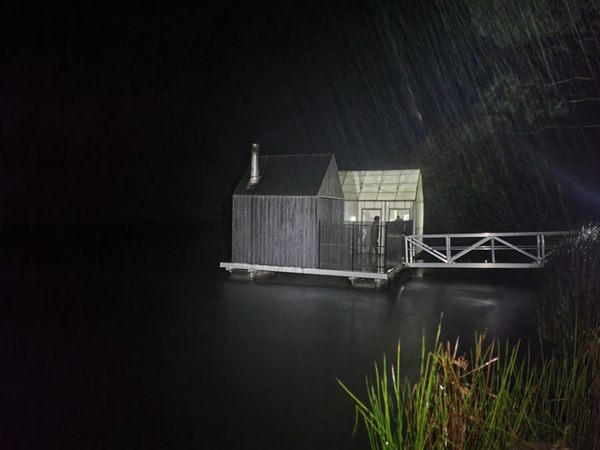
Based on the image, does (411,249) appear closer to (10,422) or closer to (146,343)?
(146,343)

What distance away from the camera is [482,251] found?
23.4 m

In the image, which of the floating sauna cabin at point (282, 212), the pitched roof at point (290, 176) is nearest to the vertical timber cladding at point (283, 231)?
the floating sauna cabin at point (282, 212)

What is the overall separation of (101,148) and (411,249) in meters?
25.3

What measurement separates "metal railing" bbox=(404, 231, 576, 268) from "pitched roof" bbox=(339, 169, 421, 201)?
80.2 inches

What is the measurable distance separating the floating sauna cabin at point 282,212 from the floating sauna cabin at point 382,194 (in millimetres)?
3811

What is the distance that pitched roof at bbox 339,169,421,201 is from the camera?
18.8 metres

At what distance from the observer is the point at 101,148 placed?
1288 inches

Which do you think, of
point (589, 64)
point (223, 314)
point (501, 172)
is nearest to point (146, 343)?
point (223, 314)

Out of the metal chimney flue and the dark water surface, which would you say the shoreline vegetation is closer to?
the dark water surface

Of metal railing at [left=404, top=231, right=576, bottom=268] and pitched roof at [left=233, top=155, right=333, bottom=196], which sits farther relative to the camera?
metal railing at [left=404, top=231, right=576, bottom=268]

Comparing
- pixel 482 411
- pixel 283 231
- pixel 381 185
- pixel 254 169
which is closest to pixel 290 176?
pixel 254 169

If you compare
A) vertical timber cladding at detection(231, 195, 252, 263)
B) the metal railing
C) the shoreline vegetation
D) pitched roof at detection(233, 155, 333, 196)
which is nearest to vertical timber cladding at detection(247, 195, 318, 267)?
vertical timber cladding at detection(231, 195, 252, 263)

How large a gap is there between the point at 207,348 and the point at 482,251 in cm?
1940

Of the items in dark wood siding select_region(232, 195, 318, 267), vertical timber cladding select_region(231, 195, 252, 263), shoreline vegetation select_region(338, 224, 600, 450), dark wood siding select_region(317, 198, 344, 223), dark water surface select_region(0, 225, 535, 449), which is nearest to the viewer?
shoreline vegetation select_region(338, 224, 600, 450)
